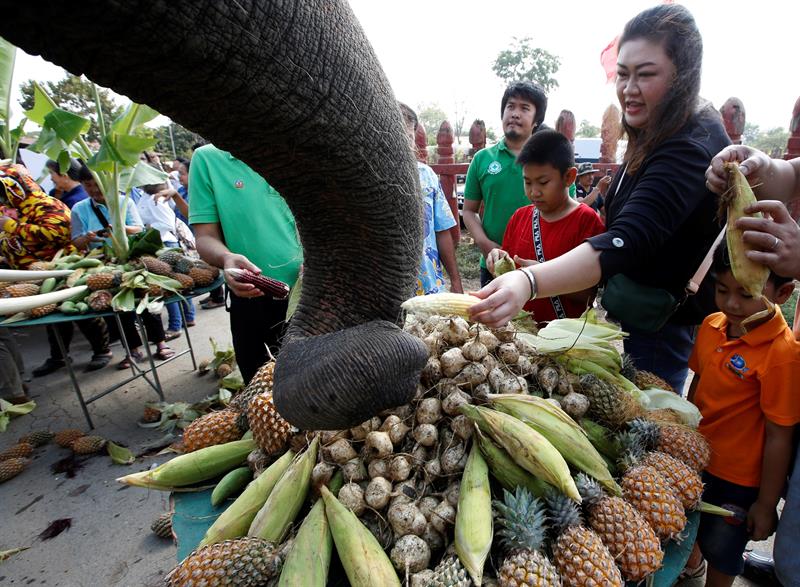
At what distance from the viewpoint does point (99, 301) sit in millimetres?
3715

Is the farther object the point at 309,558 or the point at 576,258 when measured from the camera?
the point at 576,258

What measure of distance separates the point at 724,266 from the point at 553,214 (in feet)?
3.48

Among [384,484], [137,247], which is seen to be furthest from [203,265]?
[384,484]

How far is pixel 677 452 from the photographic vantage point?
1512mm

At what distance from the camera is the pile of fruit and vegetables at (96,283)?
3.68 m

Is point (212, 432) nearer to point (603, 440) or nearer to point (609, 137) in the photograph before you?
point (603, 440)

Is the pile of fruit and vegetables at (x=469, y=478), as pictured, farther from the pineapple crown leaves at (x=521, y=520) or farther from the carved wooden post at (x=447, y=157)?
the carved wooden post at (x=447, y=157)

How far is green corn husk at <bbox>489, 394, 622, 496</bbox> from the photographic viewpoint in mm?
1329

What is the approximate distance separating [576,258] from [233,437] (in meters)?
1.60

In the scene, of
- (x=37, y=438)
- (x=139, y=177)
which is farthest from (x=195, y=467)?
(x=139, y=177)

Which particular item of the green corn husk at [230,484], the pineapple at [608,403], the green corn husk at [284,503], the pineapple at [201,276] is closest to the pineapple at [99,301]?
the pineapple at [201,276]

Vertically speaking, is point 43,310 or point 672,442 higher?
point 43,310

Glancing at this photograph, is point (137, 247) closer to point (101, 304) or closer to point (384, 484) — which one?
point (101, 304)

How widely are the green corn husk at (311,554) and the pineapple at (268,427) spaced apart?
0.31 meters
